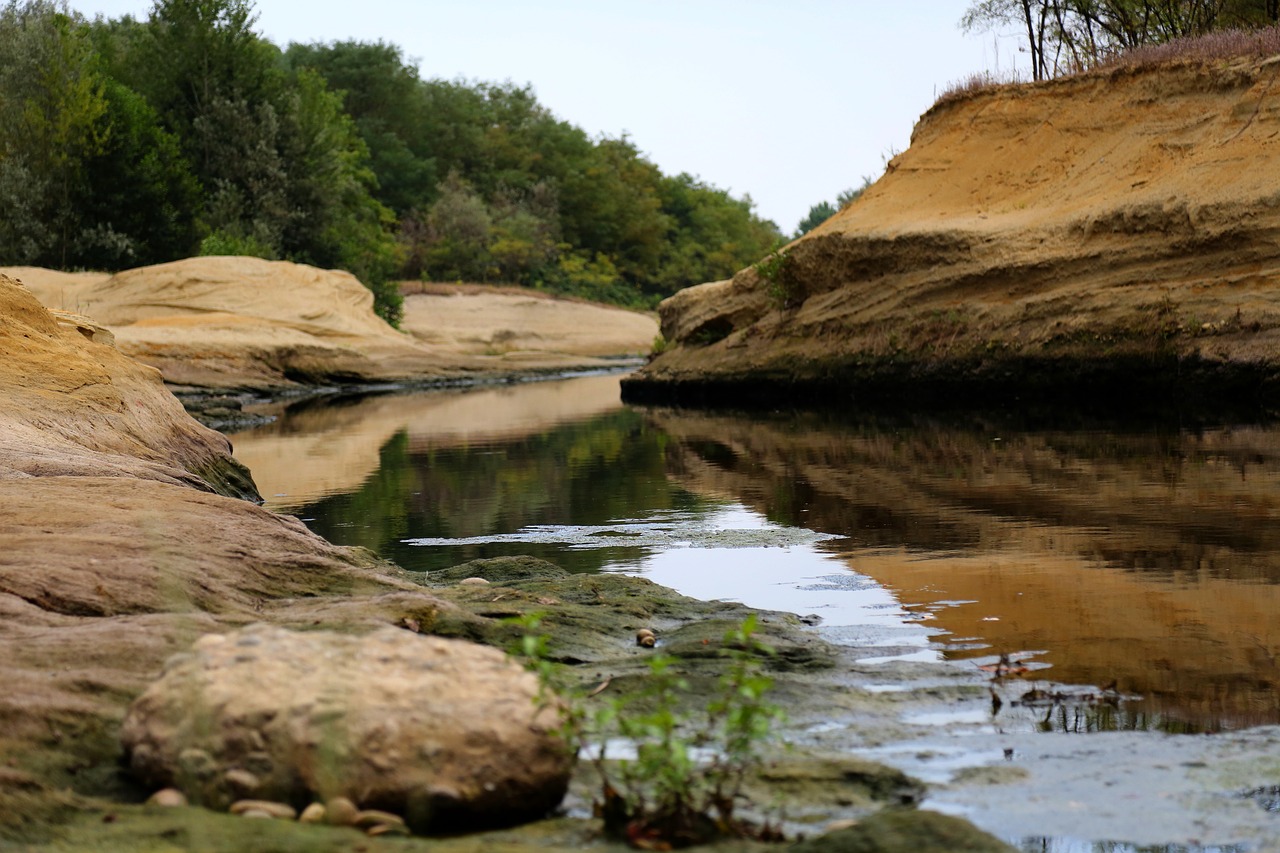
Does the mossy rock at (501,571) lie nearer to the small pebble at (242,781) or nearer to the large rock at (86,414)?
the large rock at (86,414)

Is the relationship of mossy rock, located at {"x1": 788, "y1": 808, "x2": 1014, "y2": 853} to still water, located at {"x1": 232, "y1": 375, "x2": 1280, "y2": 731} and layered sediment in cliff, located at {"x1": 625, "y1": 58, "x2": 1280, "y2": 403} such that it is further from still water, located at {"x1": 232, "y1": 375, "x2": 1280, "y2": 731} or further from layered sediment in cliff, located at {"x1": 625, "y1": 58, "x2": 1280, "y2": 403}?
layered sediment in cliff, located at {"x1": 625, "y1": 58, "x2": 1280, "y2": 403}

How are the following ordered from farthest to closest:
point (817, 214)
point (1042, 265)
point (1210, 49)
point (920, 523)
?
point (817, 214), point (1210, 49), point (1042, 265), point (920, 523)

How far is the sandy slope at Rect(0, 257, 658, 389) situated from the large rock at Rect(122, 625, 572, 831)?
2415cm

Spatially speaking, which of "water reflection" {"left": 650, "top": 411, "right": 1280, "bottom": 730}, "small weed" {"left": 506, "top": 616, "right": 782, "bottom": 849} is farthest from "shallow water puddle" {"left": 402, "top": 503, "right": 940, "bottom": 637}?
"small weed" {"left": 506, "top": 616, "right": 782, "bottom": 849}

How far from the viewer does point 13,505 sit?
18.5 feet

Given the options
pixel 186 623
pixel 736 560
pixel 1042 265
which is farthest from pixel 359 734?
pixel 1042 265

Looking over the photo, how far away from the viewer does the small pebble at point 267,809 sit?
122 inches

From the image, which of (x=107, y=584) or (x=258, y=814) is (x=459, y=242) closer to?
(x=107, y=584)

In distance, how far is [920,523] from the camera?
8.92 meters

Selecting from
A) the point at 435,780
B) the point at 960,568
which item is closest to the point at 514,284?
the point at 960,568

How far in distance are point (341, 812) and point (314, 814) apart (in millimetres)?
62

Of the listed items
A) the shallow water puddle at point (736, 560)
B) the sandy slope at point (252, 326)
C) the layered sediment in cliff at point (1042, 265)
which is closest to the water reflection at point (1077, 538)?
the shallow water puddle at point (736, 560)

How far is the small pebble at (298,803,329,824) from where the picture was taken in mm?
3072

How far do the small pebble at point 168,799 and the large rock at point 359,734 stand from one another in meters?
0.03
